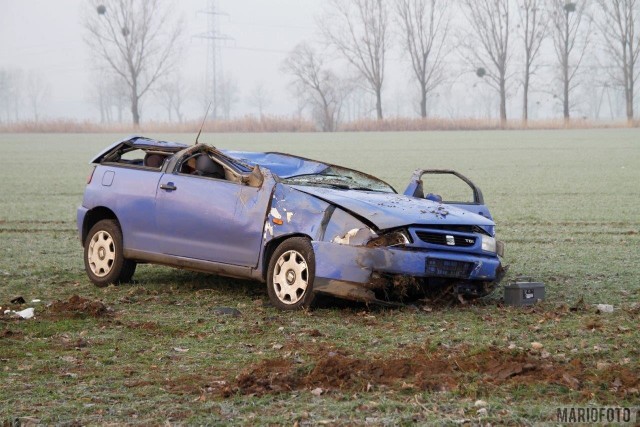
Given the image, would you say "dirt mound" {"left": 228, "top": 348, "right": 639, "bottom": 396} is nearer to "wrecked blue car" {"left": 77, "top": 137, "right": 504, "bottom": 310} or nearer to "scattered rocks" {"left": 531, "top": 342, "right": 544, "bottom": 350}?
"scattered rocks" {"left": 531, "top": 342, "right": 544, "bottom": 350}

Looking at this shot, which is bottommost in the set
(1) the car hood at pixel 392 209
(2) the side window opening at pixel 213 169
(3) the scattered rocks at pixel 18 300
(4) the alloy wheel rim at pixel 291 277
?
(3) the scattered rocks at pixel 18 300

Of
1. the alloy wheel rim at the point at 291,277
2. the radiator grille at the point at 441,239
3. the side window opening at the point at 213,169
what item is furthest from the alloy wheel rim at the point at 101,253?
the radiator grille at the point at 441,239

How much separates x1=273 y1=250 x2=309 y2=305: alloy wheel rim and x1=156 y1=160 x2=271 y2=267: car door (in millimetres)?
320

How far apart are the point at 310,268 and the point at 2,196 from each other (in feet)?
53.8

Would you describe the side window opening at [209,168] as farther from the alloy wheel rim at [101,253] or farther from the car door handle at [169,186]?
the alloy wheel rim at [101,253]

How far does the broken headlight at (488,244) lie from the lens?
902cm

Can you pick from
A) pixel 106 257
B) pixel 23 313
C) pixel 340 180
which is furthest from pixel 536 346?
pixel 106 257

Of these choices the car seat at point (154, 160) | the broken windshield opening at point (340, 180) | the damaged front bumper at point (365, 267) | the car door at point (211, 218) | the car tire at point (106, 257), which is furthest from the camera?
the car seat at point (154, 160)

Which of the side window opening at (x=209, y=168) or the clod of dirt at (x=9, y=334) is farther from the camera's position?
the side window opening at (x=209, y=168)

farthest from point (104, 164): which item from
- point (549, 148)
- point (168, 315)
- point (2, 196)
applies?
point (549, 148)

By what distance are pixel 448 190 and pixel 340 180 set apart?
1488 cm

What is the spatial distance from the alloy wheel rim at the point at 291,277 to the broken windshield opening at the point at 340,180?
842 mm

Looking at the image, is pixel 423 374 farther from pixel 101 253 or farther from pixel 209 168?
pixel 101 253

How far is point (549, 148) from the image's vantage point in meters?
44.0
